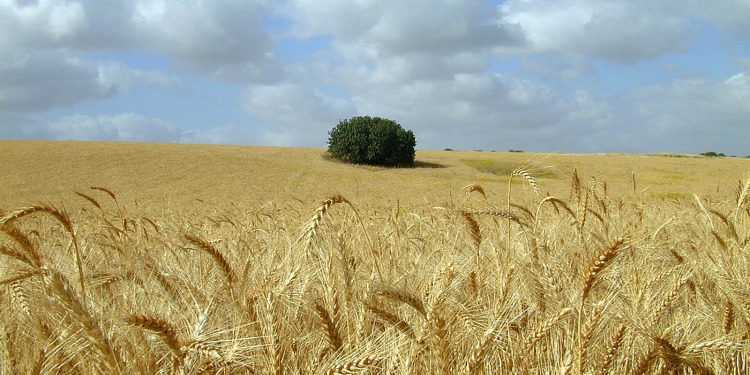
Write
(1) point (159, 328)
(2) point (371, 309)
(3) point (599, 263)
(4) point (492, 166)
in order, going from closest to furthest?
(1) point (159, 328) < (3) point (599, 263) < (2) point (371, 309) < (4) point (492, 166)

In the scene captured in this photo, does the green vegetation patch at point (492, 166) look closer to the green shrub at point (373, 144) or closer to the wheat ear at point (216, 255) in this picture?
the green shrub at point (373, 144)

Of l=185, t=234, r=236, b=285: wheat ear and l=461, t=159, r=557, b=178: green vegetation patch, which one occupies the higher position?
l=185, t=234, r=236, b=285: wheat ear

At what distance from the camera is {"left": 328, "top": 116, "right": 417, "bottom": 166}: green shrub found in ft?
160

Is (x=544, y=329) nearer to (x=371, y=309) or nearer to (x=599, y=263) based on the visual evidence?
(x=599, y=263)

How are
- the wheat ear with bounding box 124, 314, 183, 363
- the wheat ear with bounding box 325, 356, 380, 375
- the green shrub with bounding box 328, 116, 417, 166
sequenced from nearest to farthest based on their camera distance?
the wheat ear with bounding box 124, 314, 183, 363 < the wheat ear with bounding box 325, 356, 380, 375 < the green shrub with bounding box 328, 116, 417, 166

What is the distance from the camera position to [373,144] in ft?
Answer: 160

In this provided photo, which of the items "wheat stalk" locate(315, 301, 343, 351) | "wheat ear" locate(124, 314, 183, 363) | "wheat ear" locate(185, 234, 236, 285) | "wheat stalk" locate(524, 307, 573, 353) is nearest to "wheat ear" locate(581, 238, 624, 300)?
"wheat stalk" locate(524, 307, 573, 353)

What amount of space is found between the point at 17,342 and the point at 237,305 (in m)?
0.80

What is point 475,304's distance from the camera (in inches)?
85.0

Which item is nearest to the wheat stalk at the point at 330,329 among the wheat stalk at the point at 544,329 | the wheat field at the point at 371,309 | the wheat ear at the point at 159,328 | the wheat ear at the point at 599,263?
the wheat field at the point at 371,309

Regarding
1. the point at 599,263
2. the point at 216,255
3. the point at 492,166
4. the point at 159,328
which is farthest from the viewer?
the point at 492,166

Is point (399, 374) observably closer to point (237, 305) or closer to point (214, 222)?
point (237, 305)

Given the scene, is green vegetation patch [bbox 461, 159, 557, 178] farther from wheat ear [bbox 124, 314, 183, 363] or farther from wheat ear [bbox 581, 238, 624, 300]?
wheat ear [bbox 124, 314, 183, 363]

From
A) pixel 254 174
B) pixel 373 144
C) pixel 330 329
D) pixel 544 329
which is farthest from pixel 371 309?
pixel 373 144
